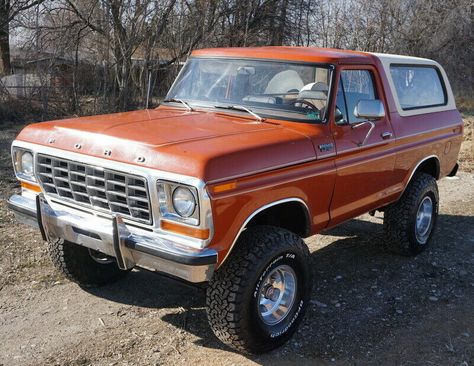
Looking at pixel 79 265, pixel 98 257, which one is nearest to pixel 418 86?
pixel 98 257

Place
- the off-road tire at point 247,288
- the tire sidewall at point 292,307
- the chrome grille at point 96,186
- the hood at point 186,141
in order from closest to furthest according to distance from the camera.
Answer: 1. the hood at point 186,141
2. the chrome grille at point 96,186
3. the off-road tire at point 247,288
4. the tire sidewall at point 292,307

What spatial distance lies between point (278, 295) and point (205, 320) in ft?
2.19

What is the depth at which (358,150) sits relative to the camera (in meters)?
4.44

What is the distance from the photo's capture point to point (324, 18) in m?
20.9

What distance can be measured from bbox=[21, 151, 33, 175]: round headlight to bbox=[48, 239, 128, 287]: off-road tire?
63 centimetres

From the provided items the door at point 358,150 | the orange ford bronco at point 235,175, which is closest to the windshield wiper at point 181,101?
the orange ford bronco at point 235,175

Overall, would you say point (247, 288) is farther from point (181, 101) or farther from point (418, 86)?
point (418, 86)

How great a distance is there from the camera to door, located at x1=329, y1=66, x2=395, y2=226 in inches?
169

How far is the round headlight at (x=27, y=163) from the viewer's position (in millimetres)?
4047

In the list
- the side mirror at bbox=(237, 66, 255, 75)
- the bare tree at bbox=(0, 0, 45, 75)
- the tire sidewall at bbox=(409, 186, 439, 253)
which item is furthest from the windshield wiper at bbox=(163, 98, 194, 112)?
the bare tree at bbox=(0, 0, 45, 75)

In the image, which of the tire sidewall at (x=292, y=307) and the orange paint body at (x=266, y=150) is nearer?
the orange paint body at (x=266, y=150)

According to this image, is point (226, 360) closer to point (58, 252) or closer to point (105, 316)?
point (105, 316)

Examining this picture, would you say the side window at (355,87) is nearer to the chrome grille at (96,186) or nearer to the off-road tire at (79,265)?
the chrome grille at (96,186)

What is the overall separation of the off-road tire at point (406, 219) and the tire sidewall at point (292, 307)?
184cm
